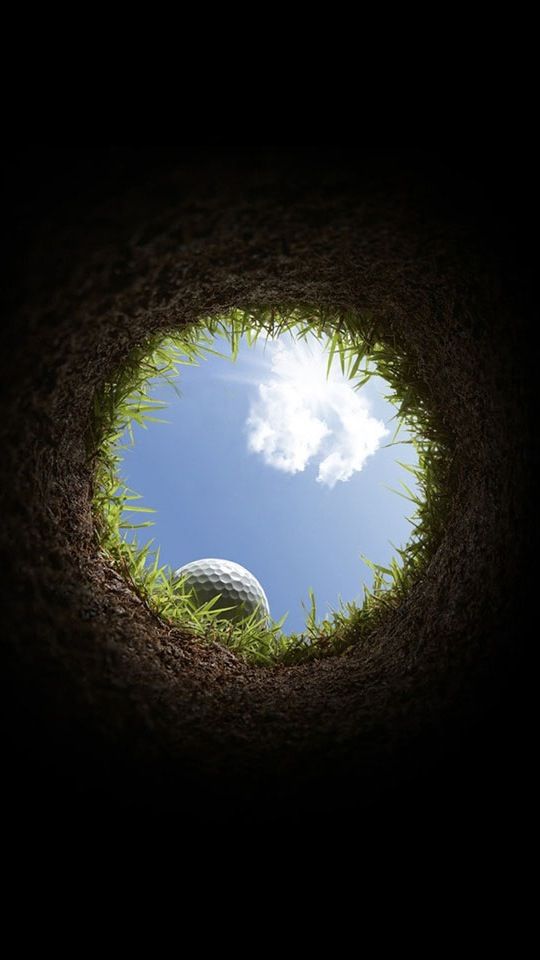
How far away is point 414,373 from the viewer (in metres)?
1.40

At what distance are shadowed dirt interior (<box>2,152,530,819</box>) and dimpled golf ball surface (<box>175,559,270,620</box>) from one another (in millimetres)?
1210

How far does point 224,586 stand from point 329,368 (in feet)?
3.75

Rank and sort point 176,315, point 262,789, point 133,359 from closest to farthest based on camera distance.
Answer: point 262,789 < point 176,315 < point 133,359

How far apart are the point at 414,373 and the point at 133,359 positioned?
69 centimetres

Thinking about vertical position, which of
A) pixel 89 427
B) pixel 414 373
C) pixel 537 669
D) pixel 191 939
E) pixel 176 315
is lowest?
pixel 191 939

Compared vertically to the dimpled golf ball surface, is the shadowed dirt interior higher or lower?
lower

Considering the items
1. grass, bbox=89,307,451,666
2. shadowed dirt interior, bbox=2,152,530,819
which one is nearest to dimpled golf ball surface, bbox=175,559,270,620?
grass, bbox=89,307,451,666

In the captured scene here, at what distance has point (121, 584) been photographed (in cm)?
122

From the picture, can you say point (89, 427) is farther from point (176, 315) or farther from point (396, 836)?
point (396, 836)

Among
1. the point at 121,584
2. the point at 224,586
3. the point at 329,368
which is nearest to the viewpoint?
the point at 121,584

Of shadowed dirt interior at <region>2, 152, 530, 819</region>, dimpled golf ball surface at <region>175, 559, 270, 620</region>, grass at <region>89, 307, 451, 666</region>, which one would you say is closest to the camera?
shadowed dirt interior at <region>2, 152, 530, 819</region>

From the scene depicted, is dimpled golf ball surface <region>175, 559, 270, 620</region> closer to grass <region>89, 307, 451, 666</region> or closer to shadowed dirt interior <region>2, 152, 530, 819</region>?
grass <region>89, 307, 451, 666</region>

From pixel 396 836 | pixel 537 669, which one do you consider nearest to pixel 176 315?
pixel 537 669

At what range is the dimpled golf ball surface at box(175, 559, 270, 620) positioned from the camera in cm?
242
